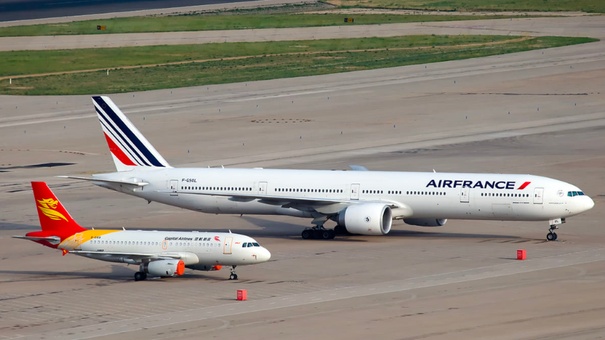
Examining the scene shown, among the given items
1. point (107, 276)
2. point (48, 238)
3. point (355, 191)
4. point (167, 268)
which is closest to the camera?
point (167, 268)

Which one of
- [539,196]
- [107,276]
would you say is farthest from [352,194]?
[107,276]

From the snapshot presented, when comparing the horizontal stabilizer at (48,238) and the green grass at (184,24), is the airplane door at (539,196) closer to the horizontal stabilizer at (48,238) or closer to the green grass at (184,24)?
Answer: the horizontal stabilizer at (48,238)

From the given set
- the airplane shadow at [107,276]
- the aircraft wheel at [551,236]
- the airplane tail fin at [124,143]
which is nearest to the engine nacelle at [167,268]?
the airplane shadow at [107,276]

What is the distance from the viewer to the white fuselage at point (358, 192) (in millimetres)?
75938

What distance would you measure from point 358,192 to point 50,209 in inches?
727

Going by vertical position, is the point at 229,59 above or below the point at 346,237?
above

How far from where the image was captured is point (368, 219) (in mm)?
76125

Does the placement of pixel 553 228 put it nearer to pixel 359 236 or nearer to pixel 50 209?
pixel 359 236

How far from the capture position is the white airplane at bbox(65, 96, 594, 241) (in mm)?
76000

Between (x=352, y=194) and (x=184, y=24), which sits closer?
(x=352, y=194)

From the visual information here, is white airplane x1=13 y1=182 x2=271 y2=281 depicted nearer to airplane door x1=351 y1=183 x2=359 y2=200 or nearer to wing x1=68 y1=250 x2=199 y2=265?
wing x1=68 y1=250 x2=199 y2=265

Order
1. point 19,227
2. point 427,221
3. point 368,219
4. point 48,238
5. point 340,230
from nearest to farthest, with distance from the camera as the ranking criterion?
point 48,238 → point 368,219 → point 427,221 → point 340,230 → point 19,227

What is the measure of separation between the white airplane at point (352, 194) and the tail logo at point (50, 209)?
41.3ft

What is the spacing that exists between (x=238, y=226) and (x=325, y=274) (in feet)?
55.7
